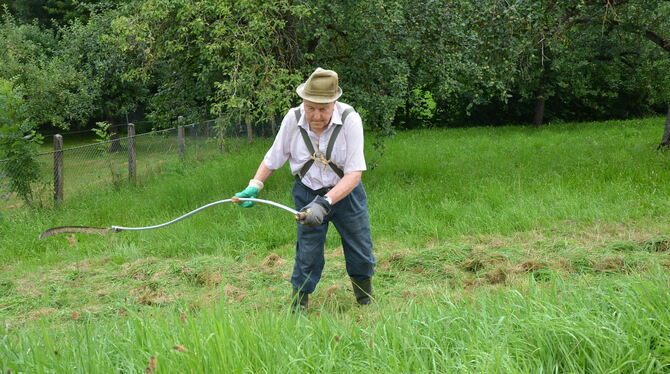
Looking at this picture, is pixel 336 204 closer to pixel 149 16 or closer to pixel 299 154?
pixel 299 154

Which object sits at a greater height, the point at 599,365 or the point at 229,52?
the point at 229,52

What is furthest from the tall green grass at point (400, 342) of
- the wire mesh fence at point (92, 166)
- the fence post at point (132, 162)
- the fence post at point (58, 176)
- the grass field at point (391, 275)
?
the fence post at point (132, 162)

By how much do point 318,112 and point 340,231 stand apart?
3.14ft

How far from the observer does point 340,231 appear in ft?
14.9

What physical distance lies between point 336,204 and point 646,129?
50.3 ft

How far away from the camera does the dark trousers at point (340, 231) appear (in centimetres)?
442

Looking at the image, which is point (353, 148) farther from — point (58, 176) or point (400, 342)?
point (58, 176)

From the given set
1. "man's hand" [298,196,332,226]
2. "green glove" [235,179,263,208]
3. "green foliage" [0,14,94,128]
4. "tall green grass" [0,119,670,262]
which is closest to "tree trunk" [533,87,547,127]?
"tall green grass" [0,119,670,262]

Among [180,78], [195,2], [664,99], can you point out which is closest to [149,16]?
[195,2]

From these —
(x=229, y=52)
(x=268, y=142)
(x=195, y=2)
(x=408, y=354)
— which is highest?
(x=195, y=2)

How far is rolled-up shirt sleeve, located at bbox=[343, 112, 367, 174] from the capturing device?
13.6 feet

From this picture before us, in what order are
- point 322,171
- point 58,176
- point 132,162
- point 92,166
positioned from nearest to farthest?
point 322,171 < point 58,176 < point 92,166 < point 132,162

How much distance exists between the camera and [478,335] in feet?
9.49

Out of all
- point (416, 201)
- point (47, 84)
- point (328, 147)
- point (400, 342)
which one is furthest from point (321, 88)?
point (47, 84)
